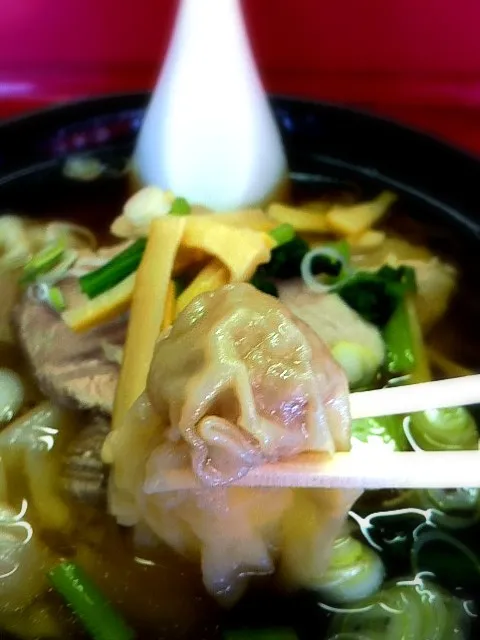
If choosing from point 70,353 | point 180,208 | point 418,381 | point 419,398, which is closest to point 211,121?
point 180,208

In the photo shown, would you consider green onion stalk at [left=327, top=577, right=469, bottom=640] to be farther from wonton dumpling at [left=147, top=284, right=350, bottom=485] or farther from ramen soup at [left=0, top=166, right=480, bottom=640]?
wonton dumpling at [left=147, top=284, right=350, bottom=485]

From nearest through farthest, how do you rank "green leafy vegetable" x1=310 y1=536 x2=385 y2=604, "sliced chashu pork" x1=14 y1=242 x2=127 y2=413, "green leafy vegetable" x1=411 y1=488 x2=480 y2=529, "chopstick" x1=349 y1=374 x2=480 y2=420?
"chopstick" x1=349 y1=374 x2=480 y2=420 < "green leafy vegetable" x1=310 y1=536 x2=385 y2=604 < "green leafy vegetable" x1=411 y1=488 x2=480 y2=529 < "sliced chashu pork" x1=14 y1=242 x2=127 y2=413

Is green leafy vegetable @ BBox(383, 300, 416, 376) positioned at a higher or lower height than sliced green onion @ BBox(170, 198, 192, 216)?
lower

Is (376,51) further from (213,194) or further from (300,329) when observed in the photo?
(300,329)

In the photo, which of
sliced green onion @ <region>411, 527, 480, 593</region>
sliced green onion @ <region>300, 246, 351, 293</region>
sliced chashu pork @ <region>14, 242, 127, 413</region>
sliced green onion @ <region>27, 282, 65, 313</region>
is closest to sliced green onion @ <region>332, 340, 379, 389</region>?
sliced green onion @ <region>300, 246, 351, 293</region>

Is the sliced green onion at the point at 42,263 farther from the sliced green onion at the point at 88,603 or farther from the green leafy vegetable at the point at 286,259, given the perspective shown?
the sliced green onion at the point at 88,603

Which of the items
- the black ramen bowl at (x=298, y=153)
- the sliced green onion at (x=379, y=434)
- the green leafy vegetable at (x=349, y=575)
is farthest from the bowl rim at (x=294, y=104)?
the green leafy vegetable at (x=349, y=575)
